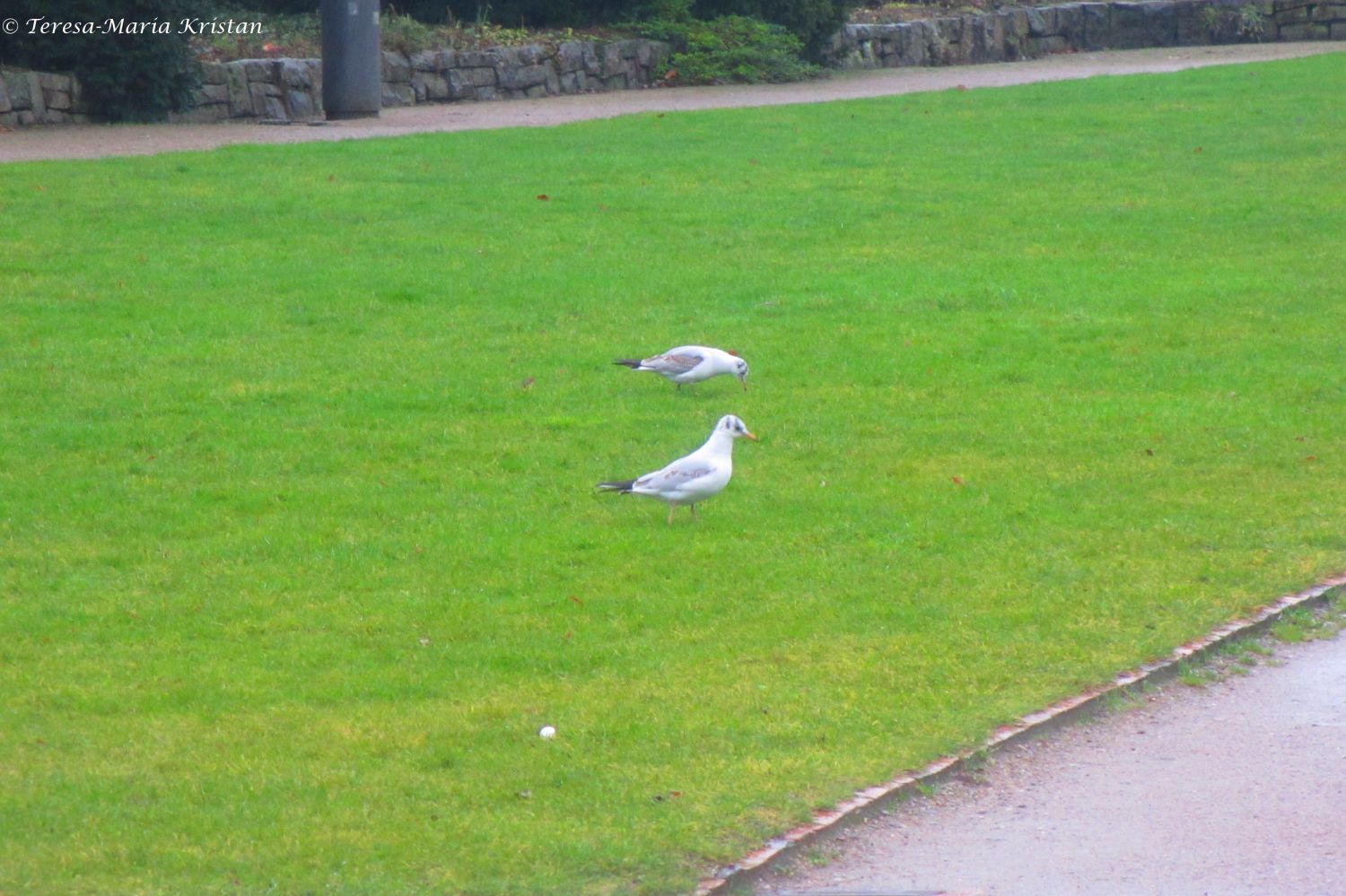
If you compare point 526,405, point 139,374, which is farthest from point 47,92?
point 526,405

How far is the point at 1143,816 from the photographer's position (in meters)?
5.12

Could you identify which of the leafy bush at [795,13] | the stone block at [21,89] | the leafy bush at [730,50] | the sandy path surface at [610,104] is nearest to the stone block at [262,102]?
the sandy path surface at [610,104]

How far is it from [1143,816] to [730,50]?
75.6 ft

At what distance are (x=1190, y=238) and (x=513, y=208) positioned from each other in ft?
20.0

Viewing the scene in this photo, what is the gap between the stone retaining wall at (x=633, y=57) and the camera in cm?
2145

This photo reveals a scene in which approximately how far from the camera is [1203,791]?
5301 millimetres

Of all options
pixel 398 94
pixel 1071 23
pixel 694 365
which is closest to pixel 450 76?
pixel 398 94

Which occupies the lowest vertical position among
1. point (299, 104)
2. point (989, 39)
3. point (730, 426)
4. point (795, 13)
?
point (730, 426)

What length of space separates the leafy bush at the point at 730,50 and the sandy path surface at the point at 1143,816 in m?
21.8

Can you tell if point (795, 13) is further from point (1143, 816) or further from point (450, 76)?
point (1143, 816)

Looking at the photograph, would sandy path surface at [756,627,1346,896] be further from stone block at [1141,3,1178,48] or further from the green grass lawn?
stone block at [1141,3,1178,48]

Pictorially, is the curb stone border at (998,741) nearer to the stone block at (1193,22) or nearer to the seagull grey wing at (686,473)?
the seagull grey wing at (686,473)

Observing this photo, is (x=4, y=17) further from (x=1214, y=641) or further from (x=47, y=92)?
(x=1214, y=641)

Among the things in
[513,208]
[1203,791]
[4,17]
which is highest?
[4,17]
